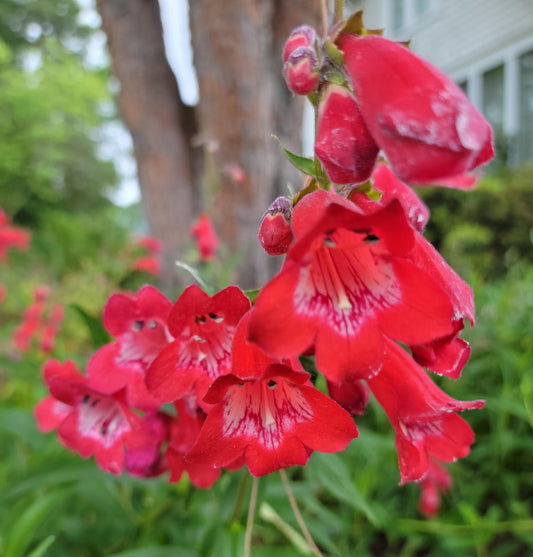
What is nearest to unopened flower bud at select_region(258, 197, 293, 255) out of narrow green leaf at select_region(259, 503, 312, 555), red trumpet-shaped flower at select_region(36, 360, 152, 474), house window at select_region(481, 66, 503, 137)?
red trumpet-shaped flower at select_region(36, 360, 152, 474)

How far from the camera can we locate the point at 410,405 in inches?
28.5

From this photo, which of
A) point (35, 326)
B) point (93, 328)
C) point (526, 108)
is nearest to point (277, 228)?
→ point (93, 328)

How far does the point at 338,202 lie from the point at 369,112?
0.12 m

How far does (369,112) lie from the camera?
57cm

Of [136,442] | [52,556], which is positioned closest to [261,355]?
[136,442]

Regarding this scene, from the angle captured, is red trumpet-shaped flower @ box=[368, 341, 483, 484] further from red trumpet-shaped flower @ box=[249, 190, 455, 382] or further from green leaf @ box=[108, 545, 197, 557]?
green leaf @ box=[108, 545, 197, 557]

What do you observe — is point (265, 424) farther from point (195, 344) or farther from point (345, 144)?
point (345, 144)

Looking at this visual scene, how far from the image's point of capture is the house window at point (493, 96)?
8.90 metres

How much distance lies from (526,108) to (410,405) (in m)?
9.35

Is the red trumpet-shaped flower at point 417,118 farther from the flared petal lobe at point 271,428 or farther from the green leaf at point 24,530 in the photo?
the green leaf at point 24,530

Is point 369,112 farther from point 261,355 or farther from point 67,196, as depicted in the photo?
point 67,196

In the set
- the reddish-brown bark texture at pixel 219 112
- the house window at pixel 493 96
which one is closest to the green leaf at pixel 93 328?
the reddish-brown bark texture at pixel 219 112

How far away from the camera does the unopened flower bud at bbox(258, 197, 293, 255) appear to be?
65 cm

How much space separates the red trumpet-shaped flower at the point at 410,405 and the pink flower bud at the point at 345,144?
27cm
